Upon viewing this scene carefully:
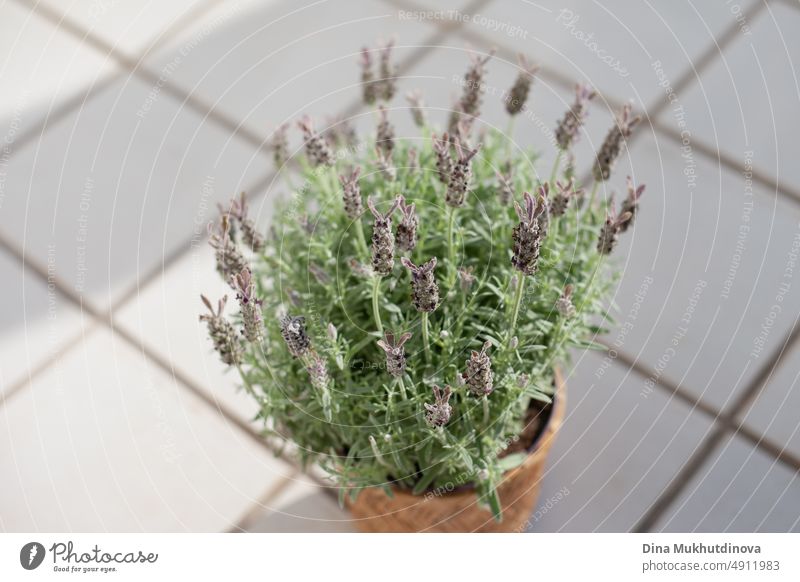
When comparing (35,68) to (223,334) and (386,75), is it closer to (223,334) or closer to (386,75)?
(386,75)

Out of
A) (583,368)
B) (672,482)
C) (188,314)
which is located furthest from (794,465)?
(188,314)

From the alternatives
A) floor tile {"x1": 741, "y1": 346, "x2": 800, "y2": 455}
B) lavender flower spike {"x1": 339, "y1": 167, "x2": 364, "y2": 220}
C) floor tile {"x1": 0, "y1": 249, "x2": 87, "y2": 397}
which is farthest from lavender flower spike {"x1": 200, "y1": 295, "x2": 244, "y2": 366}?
floor tile {"x1": 741, "y1": 346, "x2": 800, "y2": 455}

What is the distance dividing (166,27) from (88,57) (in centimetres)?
15

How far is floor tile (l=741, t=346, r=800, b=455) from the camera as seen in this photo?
50.7 inches

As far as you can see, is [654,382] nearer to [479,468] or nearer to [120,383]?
[479,468]

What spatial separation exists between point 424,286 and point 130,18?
1189 mm

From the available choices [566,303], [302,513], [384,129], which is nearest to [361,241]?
[384,129]

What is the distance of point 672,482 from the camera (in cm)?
126

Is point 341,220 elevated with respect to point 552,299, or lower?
elevated

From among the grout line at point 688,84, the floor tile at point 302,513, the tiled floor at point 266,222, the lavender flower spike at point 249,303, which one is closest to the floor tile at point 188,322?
the tiled floor at point 266,222

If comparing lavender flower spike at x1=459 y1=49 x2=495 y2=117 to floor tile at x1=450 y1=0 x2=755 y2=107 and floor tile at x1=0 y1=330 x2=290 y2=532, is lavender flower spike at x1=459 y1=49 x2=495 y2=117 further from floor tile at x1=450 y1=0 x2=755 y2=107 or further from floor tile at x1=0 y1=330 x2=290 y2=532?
floor tile at x1=450 y1=0 x2=755 y2=107

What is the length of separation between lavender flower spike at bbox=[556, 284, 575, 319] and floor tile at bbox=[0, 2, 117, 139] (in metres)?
1.08

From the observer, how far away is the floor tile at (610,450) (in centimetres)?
125

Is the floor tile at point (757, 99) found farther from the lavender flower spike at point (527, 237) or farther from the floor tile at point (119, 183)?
the lavender flower spike at point (527, 237)
